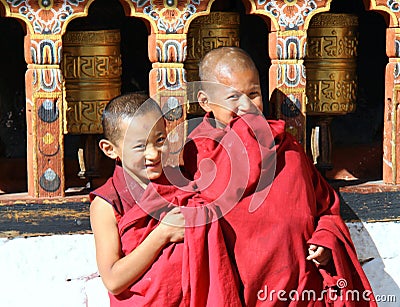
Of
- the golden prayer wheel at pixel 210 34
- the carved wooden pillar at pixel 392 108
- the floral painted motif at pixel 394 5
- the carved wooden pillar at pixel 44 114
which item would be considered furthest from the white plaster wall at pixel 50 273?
the floral painted motif at pixel 394 5

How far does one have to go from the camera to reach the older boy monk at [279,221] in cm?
281

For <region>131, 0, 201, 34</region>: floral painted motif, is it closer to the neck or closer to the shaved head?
the shaved head

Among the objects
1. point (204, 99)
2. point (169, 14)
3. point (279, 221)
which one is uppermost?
point (169, 14)

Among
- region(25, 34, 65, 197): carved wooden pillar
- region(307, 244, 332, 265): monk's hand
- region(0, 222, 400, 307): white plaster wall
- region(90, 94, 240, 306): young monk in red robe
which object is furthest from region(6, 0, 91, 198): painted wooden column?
region(307, 244, 332, 265): monk's hand

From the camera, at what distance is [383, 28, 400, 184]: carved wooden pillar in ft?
11.0

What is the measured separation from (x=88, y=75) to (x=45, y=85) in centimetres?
31

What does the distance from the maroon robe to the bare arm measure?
14cm

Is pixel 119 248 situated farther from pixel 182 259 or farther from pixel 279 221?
pixel 279 221

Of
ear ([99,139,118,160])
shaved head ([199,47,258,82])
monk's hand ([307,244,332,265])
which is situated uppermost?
shaved head ([199,47,258,82])

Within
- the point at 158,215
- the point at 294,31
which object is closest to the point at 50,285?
the point at 158,215

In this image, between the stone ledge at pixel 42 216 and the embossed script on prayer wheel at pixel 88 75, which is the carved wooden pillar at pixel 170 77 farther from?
the stone ledge at pixel 42 216

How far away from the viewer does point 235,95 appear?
2.93 meters

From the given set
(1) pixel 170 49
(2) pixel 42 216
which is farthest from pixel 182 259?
(1) pixel 170 49

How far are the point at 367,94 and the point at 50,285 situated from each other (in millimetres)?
1842
